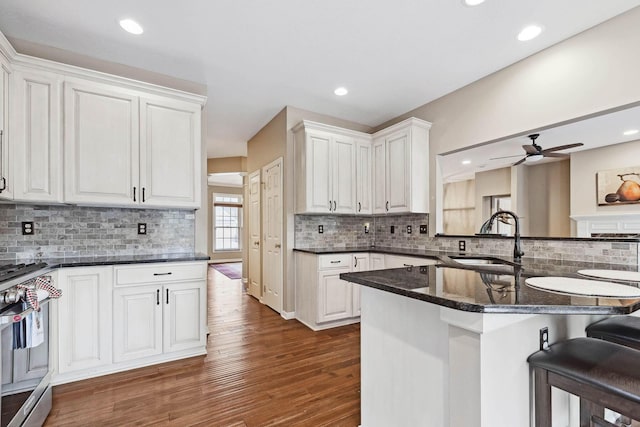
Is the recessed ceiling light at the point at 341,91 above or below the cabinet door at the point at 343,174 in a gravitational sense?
above

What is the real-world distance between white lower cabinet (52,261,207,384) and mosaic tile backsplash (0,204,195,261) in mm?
530

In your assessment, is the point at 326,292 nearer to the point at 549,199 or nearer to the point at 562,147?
the point at 549,199

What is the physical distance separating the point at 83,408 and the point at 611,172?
163 inches

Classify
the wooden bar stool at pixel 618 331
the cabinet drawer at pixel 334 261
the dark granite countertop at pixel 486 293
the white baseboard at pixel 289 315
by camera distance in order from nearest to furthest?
the dark granite countertop at pixel 486 293
the wooden bar stool at pixel 618 331
the cabinet drawer at pixel 334 261
the white baseboard at pixel 289 315

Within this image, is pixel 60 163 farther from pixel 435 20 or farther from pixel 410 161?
pixel 410 161

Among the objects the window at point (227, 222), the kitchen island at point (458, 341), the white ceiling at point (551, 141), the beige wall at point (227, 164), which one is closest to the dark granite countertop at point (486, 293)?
the kitchen island at point (458, 341)

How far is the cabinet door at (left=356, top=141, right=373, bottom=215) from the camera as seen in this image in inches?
159

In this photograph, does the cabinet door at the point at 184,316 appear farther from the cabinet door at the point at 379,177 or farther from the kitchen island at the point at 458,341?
the cabinet door at the point at 379,177

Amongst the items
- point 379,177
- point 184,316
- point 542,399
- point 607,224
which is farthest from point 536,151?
point 184,316

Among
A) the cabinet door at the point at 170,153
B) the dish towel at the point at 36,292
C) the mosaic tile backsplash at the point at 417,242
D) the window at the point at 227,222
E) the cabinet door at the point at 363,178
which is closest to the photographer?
the dish towel at the point at 36,292

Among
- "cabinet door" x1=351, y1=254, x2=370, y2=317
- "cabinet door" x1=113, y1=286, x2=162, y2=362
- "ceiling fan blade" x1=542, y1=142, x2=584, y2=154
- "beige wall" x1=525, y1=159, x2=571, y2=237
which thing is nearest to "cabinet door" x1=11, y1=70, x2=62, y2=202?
"cabinet door" x1=113, y1=286, x2=162, y2=362

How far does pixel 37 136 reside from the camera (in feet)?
7.57

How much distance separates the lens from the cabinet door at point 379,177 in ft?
13.0

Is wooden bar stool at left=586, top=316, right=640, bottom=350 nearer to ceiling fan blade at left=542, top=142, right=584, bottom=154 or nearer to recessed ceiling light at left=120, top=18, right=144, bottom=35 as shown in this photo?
ceiling fan blade at left=542, top=142, right=584, bottom=154
